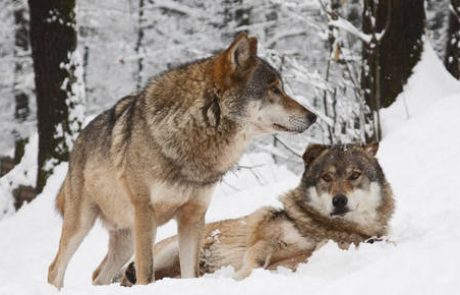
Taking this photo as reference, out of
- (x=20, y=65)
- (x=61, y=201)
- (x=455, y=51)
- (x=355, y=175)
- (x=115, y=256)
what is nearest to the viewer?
(x=355, y=175)

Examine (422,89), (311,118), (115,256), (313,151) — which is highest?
(311,118)

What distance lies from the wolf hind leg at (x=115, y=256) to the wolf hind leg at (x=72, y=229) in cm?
28

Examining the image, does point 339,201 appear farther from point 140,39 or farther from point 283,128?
point 140,39

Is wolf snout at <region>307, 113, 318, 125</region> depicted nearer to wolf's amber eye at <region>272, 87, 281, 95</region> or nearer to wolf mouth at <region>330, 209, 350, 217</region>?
wolf's amber eye at <region>272, 87, 281, 95</region>

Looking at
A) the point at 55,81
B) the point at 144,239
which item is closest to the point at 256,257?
the point at 144,239

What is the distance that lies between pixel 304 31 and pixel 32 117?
8132mm

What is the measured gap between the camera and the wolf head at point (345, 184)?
543cm

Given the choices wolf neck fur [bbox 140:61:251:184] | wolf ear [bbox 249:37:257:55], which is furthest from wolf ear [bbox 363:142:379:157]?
wolf ear [bbox 249:37:257:55]

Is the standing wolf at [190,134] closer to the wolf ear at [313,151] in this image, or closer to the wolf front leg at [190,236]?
the wolf front leg at [190,236]

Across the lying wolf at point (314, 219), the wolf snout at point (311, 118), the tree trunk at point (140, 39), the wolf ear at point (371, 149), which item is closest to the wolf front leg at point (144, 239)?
the lying wolf at point (314, 219)

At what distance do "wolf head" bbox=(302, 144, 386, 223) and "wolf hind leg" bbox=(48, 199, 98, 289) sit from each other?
1.79m

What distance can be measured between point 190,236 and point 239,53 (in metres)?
1.41

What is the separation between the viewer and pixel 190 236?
5480 mm

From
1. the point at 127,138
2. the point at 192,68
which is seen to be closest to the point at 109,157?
the point at 127,138
